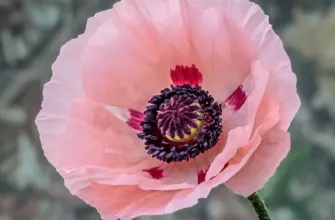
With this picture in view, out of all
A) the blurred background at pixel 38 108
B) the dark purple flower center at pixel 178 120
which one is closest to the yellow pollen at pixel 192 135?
the dark purple flower center at pixel 178 120

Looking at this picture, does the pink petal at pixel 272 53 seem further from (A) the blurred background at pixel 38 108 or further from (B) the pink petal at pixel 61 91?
(A) the blurred background at pixel 38 108

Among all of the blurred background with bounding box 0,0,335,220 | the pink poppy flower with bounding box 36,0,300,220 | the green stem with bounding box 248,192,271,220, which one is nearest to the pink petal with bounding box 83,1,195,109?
the pink poppy flower with bounding box 36,0,300,220

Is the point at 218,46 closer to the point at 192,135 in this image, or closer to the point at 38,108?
the point at 192,135

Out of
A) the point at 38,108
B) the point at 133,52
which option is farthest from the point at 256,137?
the point at 38,108

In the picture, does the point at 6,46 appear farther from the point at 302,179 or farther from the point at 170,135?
the point at 170,135

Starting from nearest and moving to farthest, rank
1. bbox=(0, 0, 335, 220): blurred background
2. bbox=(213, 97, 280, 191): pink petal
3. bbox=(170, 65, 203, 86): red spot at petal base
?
Result: 1. bbox=(213, 97, 280, 191): pink petal
2. bbox=(170, 65, 203, 86): red spot at petal base
3. bbox=(0, 0, 335, 220): blurred background

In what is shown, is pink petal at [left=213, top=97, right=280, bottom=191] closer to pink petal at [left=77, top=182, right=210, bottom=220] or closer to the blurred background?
pink petal at [left=77, top=182, right=210, bottom=220]
